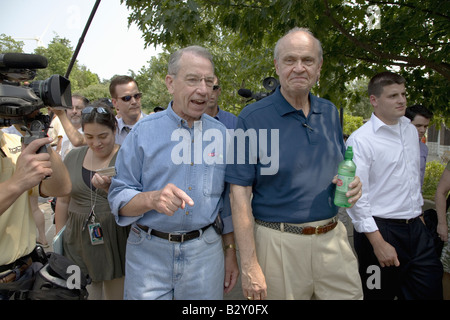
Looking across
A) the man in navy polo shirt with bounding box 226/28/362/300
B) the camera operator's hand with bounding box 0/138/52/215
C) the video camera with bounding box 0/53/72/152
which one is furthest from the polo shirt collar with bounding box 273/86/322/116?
the camera operator's hand with bounding box 0/138/52/215

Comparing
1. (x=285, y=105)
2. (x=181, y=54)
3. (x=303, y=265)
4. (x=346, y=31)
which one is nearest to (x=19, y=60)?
(x=181, y=54)

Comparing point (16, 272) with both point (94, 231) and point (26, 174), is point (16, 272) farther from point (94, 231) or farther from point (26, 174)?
point (94, 231)

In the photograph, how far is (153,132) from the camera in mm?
2098

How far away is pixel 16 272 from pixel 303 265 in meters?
1.53

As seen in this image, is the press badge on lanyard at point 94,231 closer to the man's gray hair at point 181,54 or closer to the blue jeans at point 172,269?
the blue jeans at point 172,269

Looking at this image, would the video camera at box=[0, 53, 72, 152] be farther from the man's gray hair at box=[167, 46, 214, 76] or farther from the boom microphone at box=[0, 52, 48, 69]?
the man's gray hair at box=[167, 46, 214, 76]

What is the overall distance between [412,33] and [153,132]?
3590 millimetres

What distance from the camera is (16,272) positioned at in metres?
1.88

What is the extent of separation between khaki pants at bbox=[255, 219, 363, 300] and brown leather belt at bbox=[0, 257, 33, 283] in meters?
1.26

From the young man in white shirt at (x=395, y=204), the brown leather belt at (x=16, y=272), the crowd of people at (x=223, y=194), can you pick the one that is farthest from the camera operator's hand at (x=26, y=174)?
the young man in white shirt at (x=395, y=204)

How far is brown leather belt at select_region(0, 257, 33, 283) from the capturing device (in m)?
1.83

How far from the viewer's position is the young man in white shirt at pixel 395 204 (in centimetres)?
275

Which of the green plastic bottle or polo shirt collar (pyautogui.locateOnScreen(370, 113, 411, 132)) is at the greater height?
polo shirt collar (pyautogui.locateOnScreen(370, 113, 411, 132))

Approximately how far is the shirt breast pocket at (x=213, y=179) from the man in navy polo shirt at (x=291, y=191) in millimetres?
82
